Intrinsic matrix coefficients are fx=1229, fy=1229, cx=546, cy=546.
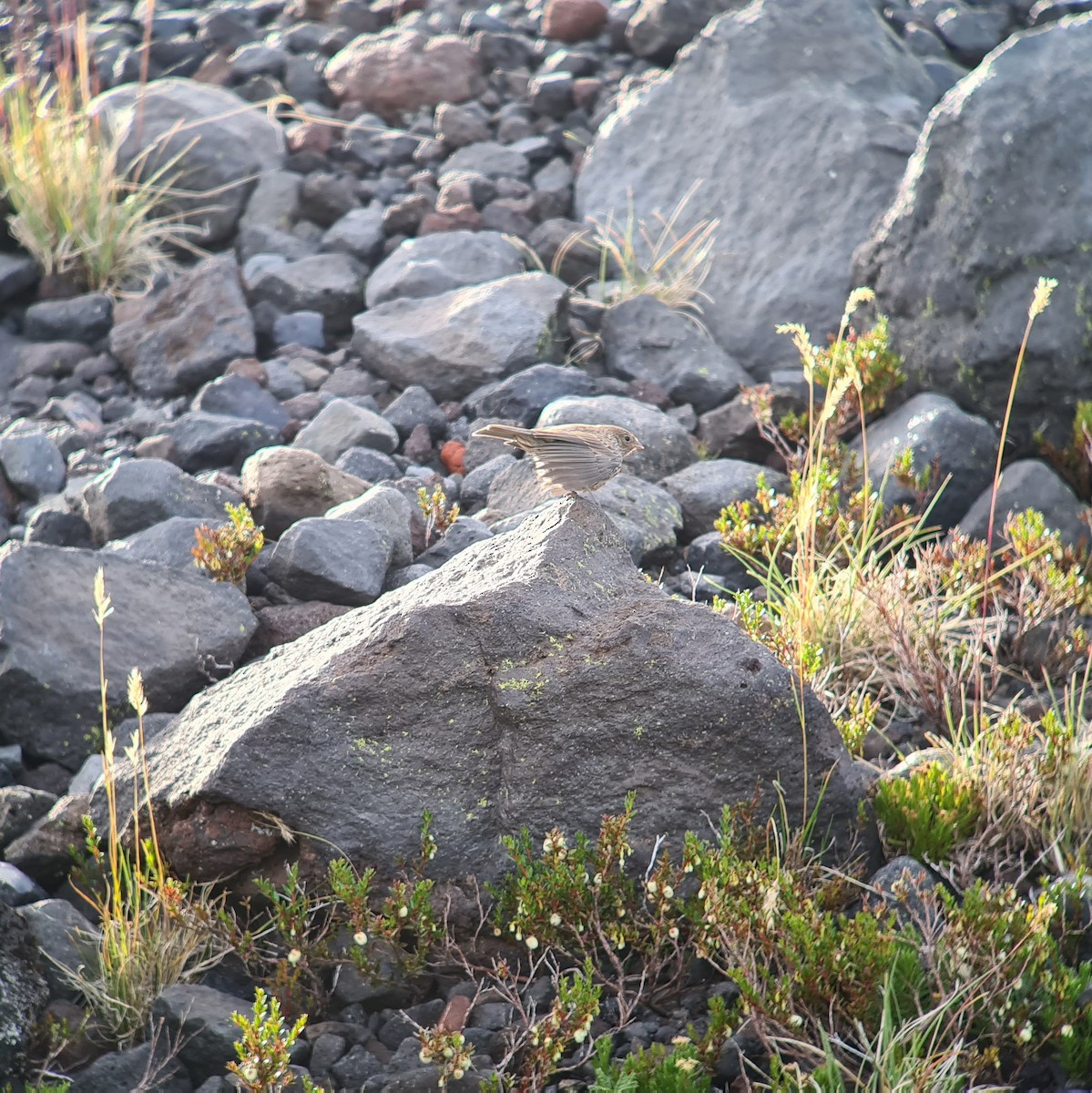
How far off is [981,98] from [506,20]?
5594 millimetres

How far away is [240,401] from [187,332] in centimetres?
87

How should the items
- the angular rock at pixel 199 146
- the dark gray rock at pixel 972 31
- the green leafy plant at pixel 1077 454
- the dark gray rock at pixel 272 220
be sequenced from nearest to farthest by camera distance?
the green leafy plant at pixel 1077 454 < the dark gray rock at pixel 272 220 < the angular rock at pixel 199 146 < the dark gray rock at pixel 972 31

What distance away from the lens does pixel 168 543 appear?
5.08 meters

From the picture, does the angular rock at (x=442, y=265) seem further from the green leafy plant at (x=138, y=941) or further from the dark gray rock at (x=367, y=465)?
the green leafy plant at (x=138, y=941)

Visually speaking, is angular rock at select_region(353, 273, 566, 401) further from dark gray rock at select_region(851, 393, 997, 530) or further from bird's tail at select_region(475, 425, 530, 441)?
bird's tail at select_region(475, 425, 530, 441)

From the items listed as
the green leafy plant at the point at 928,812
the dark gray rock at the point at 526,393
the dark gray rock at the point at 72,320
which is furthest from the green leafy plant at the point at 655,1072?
the dark gray rock at the point at 72,320

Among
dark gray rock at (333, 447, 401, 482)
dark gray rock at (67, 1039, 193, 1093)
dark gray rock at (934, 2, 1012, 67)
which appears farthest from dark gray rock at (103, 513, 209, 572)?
dark gray rock at (934, 2, 1012, 67)

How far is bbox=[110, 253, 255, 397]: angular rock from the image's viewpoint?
23.5ft

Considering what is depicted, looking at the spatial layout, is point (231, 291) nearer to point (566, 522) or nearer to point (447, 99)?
point (447, 99)

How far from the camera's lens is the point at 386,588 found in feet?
16.0

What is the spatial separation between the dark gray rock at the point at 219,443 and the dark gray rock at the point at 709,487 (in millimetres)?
2115

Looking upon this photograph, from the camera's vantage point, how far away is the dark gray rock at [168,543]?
5.04m

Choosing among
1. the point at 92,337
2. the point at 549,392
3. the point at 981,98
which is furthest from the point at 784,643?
the point at 92,337

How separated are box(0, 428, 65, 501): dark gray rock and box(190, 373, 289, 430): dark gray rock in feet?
2.87
